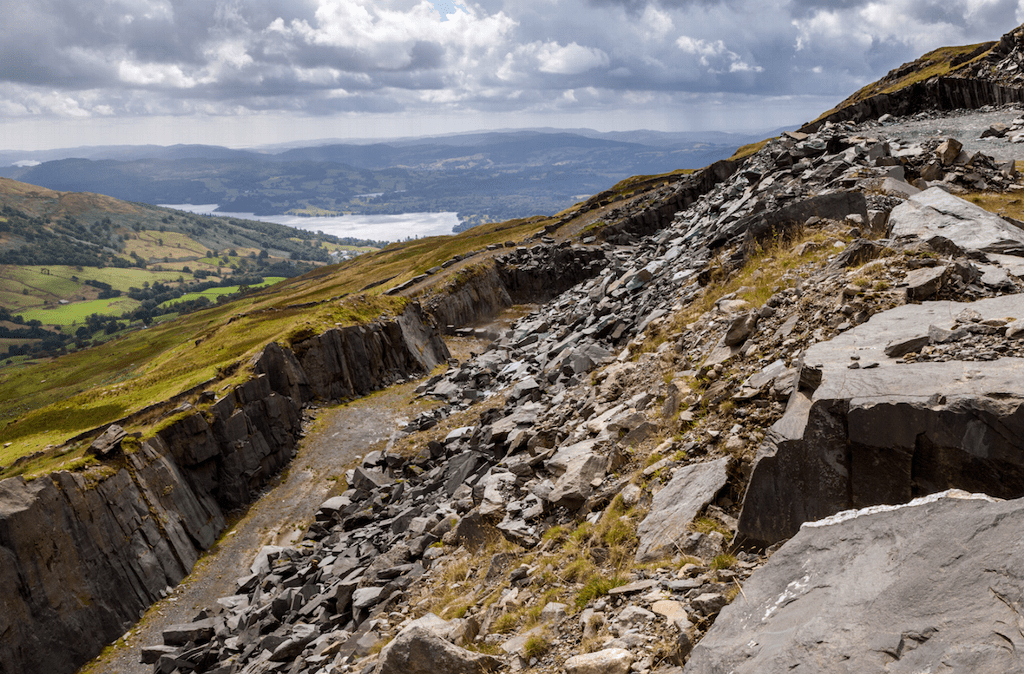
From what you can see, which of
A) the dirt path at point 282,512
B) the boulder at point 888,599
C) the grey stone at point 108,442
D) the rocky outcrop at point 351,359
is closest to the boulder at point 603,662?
the boulder at point 888,599

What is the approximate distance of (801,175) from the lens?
88.9 ft

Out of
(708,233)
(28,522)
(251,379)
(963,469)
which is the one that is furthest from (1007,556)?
(251,379)

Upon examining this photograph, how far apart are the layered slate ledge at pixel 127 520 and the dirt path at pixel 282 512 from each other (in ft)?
2.84

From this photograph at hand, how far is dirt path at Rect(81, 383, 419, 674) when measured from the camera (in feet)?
84.7

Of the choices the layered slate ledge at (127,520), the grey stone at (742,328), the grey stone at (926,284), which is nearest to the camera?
the grey stone at (926,284)

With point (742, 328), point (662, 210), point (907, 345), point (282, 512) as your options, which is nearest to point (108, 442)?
point (282, 512)

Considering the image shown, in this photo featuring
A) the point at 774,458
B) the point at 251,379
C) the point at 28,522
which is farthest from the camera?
the point at 251,379

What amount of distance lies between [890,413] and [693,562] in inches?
151

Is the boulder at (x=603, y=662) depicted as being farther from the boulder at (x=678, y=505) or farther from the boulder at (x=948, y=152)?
the boulder at (x=948, y=152)

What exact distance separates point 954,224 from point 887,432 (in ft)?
32.9

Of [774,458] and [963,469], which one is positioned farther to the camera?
[774,458]

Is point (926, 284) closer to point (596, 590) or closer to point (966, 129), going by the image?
point (596, 590)

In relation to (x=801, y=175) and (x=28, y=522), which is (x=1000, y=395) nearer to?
(x=801, y=175)

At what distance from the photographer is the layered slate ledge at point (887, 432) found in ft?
23.2
